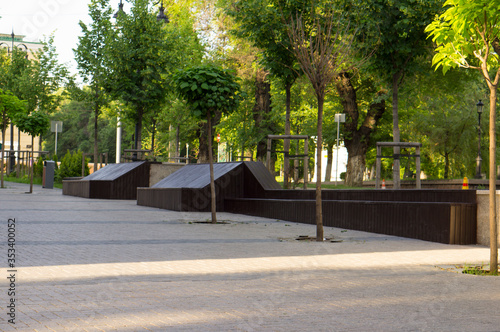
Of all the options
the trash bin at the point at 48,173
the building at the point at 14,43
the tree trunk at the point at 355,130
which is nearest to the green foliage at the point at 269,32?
the tree trunk at the point at 355,130

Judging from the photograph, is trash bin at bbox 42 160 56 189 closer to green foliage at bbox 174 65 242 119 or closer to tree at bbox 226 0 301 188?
tree at bbox 226 0 301 188

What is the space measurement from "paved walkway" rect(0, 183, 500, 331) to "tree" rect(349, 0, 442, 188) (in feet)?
27.4

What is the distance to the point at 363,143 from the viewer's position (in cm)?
3114

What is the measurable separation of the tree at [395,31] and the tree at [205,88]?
5967 millimetres

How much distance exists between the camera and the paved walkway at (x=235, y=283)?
5.02 m

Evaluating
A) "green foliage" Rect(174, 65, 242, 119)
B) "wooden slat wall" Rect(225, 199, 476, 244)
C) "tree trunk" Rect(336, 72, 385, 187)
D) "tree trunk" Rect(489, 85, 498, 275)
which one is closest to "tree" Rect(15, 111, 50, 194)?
"tree trunk" Rect(336, 72, 385, 187)

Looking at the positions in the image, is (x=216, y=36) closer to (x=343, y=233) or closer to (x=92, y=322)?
(x=343, y=233)

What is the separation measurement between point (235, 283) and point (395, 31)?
1416 centimetres

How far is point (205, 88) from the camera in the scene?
13773 mm

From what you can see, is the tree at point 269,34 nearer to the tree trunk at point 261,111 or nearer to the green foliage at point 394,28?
the green foliage at point 394,28

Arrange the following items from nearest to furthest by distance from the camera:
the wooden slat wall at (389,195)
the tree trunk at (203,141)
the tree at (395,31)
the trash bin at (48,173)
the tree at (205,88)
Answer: the wooden slat wall at (389,195)
the tree at (205,88)
the tree at (395,31)
the trash bin at (48,173)
the tree trunk at (203,141)

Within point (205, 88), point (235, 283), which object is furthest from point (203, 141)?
point (235, 283)

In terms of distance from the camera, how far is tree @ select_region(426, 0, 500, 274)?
7.76 m

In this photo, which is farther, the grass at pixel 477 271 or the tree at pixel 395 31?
the tree at pixel 395 31
